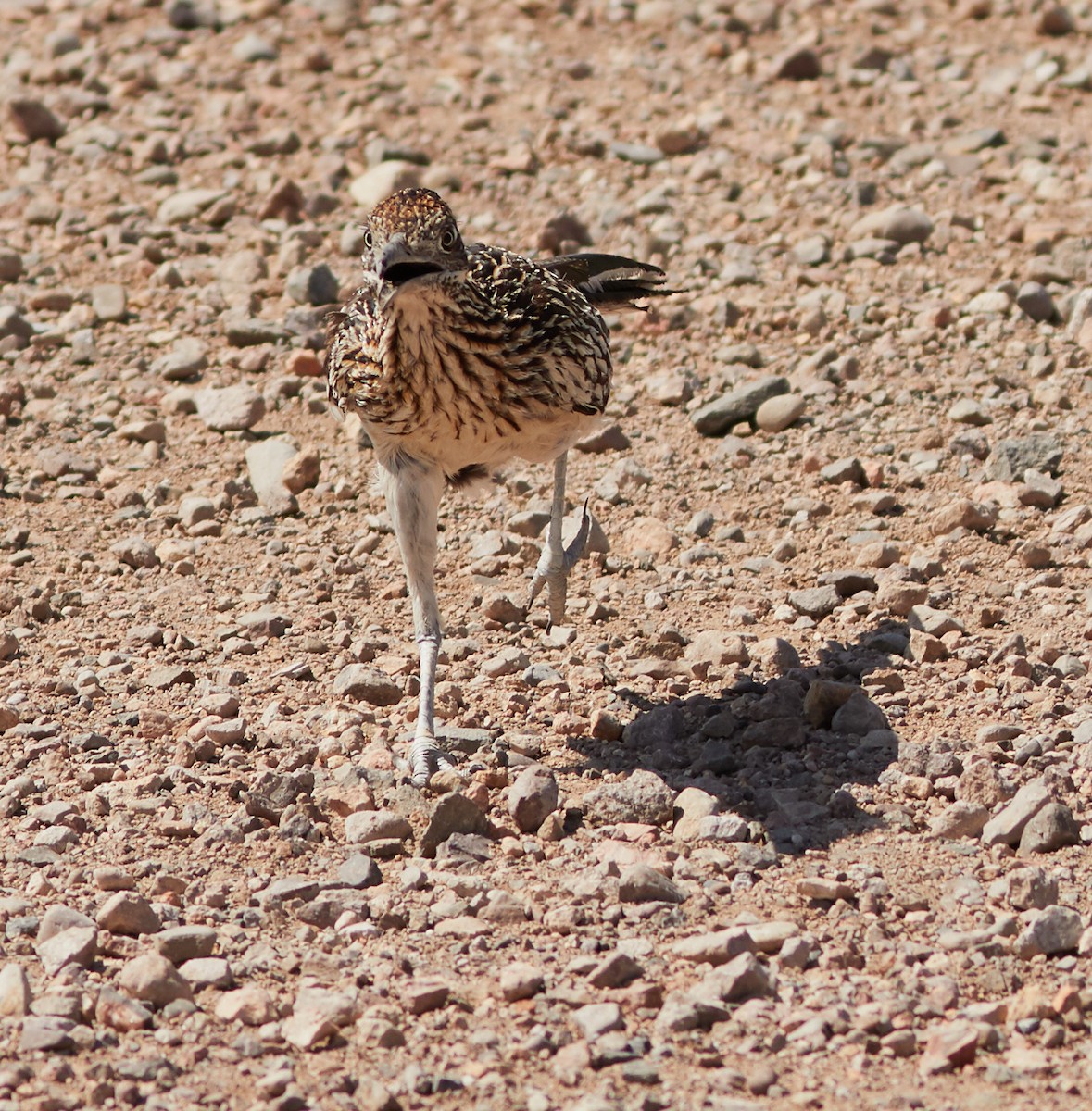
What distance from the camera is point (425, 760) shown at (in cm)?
596

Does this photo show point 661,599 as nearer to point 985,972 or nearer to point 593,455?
point 593,455

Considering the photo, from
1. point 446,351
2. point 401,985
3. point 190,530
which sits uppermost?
point 446,351

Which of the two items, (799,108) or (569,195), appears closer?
(569,195)

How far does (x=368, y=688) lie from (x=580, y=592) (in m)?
1.25

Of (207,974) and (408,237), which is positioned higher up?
(408,237)

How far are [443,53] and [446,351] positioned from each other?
7903mm

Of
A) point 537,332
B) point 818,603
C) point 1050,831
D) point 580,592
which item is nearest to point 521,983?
point 1050,831

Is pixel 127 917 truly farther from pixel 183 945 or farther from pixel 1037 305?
pixel 1037 305

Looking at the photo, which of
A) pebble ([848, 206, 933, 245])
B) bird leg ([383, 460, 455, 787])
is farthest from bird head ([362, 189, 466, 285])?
pebble ([848, 206, 933, 245])

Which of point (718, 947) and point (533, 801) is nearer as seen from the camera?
point (718, 947)

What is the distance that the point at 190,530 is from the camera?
809 cm

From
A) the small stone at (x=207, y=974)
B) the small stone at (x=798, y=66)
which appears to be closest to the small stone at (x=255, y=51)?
the small stone at (x=798, y=66)

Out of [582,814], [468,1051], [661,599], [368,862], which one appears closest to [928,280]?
[661,599]

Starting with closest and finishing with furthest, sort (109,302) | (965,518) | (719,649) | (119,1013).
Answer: (119,1013), (719,649), (965,518), (109,302)
